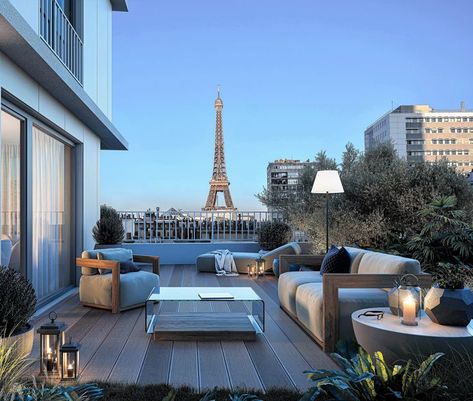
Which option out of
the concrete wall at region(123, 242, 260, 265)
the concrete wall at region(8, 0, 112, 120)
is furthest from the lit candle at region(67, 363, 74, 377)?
the concrete wall at region(123, 242, 260, 265)

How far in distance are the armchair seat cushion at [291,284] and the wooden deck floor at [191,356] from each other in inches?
7.0

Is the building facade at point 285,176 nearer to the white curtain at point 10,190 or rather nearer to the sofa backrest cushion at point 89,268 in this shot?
the sofa backrest cushion at point 89,268

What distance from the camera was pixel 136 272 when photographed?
18.8 feet

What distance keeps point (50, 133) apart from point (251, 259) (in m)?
4.23

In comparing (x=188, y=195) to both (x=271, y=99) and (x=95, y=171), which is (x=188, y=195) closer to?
(x=271, y=99)

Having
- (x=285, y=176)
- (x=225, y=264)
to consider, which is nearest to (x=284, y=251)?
(x=225, y=264)

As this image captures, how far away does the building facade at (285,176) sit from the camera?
43.4ft

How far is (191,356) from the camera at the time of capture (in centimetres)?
359

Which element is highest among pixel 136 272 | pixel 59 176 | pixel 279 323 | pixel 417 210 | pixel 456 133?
pixel 456 133

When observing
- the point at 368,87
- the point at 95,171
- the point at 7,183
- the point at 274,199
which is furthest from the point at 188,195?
the point at 7,183

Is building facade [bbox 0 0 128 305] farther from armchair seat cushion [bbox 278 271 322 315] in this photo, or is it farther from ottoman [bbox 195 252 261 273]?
armchair seat cushion [bbox 278 271 322 315]

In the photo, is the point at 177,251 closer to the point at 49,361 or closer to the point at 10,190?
the point at 10,190

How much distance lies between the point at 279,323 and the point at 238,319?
1.57 feet

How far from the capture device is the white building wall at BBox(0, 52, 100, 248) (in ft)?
14.5
